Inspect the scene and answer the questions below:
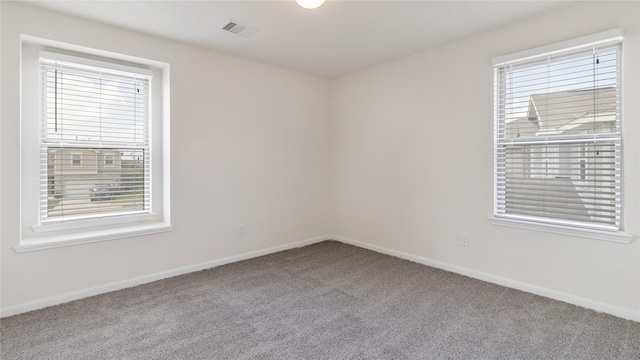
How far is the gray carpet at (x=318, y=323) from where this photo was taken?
1.93 m

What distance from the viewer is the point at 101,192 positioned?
294cm

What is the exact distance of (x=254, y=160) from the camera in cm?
382

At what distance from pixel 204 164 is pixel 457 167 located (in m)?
2.71

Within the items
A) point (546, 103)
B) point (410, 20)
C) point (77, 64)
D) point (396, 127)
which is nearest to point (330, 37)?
point (410, 20)

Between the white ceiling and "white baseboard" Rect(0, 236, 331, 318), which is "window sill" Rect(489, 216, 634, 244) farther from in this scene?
"white baseboard" Rect(0, 236, 331, 318)

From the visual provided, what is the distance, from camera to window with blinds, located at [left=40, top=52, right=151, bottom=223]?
2.67 m

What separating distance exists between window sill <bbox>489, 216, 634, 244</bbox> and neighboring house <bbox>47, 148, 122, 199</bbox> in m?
3.70

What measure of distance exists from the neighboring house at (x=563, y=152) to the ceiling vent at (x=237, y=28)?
258 cm

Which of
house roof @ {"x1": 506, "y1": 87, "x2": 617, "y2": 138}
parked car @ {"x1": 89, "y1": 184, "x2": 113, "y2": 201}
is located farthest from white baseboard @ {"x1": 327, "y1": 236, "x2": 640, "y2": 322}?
parked car @ {"x1": 89, "y1": 184, "x2": 113, "y2": 201}

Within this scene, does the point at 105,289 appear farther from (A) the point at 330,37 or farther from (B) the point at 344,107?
(B) the point at 344,107

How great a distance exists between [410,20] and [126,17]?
244 centimetres

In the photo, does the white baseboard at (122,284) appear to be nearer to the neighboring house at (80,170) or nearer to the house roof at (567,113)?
the neighboring house at (80,170)

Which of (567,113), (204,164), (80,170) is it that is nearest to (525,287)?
(567,113)

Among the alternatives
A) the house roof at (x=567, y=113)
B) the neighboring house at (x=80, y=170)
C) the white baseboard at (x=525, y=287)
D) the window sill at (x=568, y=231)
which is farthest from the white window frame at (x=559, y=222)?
the neighboring house at (x=80, y=170)
